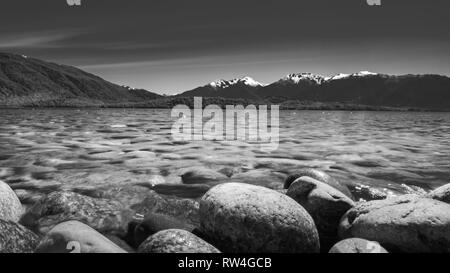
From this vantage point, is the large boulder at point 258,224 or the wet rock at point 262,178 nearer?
the large boulder at point 258,224

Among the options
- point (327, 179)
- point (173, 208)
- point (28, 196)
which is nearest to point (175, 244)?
point (173, 208)

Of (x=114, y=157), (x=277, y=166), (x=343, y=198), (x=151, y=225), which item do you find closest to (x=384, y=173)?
(x=277, y=166)

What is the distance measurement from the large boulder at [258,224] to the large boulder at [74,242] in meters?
1.56

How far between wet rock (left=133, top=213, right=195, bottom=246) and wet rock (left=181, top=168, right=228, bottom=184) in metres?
4.35

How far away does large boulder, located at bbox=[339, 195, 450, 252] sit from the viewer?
536 centimetres

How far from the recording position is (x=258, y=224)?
5.52 metres

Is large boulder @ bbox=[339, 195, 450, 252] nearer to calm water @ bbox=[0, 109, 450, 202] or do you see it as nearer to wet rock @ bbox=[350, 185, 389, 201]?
wet rock @ bbox=[350, 185, 389, 201]

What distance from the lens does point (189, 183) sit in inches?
424

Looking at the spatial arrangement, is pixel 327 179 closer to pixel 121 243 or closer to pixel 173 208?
→ pixel 173 208

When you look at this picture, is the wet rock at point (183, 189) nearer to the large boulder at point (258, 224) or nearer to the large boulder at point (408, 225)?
the large boulder at point (258, 224)

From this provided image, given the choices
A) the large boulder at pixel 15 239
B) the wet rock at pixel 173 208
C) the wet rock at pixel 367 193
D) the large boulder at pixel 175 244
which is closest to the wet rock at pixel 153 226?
the wet rock at pixel 173 208

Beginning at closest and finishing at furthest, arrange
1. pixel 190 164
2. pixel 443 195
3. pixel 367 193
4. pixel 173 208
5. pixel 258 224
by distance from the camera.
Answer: pixel 258 224
pixel 443 195
pixel 173 208
pixel 367 193
pixel 190 164

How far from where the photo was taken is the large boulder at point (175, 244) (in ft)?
16.2

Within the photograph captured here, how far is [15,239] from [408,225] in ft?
19.3
